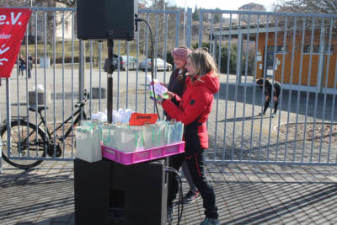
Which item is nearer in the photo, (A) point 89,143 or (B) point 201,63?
(A) point 89,143

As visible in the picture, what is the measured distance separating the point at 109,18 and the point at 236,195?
2795 mm

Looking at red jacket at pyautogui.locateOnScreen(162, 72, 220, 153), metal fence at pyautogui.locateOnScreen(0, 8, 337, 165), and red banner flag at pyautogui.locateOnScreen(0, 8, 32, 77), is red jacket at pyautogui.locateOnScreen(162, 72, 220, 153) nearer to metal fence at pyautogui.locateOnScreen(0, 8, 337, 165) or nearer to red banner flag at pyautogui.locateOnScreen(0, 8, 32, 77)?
metal fence at pyautogui.locateOnScreen(0, 8, 337, 165)

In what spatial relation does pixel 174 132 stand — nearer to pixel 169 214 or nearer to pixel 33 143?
pixel 169 214

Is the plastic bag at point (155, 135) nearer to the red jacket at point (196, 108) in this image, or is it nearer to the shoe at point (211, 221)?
the red jacket at point (196, 108)

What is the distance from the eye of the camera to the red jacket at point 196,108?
10.4 ft

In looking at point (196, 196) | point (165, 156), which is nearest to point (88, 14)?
point (165, 156)

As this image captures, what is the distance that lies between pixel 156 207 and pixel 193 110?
937 mm

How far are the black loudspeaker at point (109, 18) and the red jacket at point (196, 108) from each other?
0.76 metres

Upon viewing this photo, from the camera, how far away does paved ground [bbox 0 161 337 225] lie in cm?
379

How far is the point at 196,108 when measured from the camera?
3.17 meters

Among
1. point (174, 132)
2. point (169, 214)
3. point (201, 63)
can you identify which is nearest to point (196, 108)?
point (174, 132)

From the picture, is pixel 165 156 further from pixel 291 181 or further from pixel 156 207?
pixel 291 181

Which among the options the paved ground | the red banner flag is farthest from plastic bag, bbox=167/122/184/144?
the red banner flag

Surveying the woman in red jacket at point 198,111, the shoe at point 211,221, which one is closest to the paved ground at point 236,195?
the shoe at point 211,221
